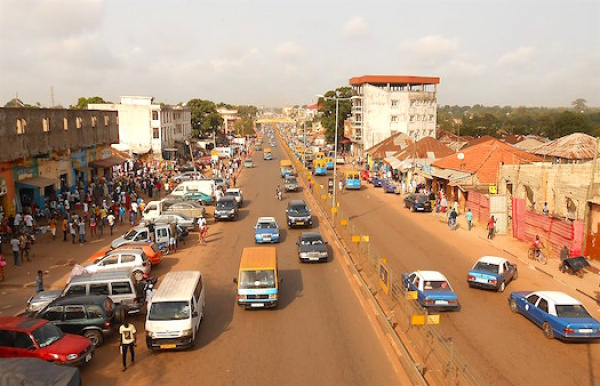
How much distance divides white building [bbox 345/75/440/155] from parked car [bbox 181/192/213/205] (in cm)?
4669

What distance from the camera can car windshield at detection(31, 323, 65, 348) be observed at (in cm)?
1260

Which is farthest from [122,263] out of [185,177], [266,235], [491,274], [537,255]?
[185,177]

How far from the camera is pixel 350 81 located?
3752 inches

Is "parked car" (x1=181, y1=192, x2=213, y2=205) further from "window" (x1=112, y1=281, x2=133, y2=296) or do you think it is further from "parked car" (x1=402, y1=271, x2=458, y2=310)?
"parked car" (x1=402, y1=271, x2=458, y2=310)

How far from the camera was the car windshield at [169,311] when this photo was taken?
13797 millimetres

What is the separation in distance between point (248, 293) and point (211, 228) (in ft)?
51.9

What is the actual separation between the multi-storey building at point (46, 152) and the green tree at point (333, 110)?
157ft

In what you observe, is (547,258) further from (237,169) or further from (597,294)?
(237,169)

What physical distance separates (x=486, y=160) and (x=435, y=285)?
24888 millimetres

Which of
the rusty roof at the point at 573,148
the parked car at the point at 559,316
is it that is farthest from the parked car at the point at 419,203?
the parked car at the point at 559,316

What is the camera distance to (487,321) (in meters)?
16.1

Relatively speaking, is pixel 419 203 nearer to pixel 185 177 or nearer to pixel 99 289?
pixel 99 289

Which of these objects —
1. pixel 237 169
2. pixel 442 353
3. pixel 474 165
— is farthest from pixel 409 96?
pixel 442 353

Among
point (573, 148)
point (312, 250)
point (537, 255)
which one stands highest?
point (573, 148)
